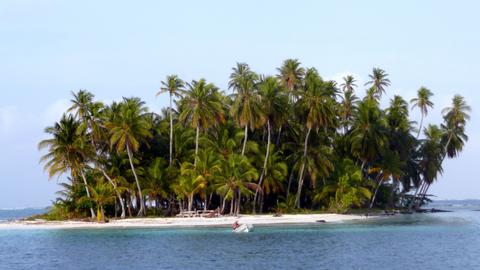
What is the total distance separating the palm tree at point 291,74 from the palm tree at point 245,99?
13326mm

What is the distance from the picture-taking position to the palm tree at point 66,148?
6656 centimetres

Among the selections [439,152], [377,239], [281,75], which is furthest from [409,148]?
[377,239]

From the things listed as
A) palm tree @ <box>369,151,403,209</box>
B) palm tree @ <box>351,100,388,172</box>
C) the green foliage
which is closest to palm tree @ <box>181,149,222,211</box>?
the green foliage

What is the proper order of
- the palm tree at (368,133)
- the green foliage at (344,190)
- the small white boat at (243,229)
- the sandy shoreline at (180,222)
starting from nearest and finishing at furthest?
the small white boat at (243,229), the sandy shoreline at (180,222), the green foliage at (344,190), the palm tree at (368,133)

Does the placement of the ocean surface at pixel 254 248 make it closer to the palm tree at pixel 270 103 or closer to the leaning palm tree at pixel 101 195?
the leaning palm tree at pixel 101 195

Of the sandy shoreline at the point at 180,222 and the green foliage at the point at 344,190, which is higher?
the green foliage at the point at 344,190

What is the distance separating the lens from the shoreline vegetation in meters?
68.7

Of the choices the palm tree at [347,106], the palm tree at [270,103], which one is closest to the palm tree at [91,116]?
the palm tree at [270,103]

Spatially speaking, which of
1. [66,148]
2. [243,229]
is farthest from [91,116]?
[243,229]

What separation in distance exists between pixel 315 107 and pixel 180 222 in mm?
19614

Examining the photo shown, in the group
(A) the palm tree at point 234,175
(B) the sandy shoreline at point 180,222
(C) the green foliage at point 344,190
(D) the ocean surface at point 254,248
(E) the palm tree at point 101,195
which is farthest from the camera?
(C) the green foliage at point 344,190

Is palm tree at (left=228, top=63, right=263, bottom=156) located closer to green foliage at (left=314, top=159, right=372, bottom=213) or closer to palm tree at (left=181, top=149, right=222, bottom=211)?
palm tree at (left=181, top=149, right=222, bottom=211)

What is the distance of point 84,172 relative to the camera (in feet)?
237

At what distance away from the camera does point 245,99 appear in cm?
7112
